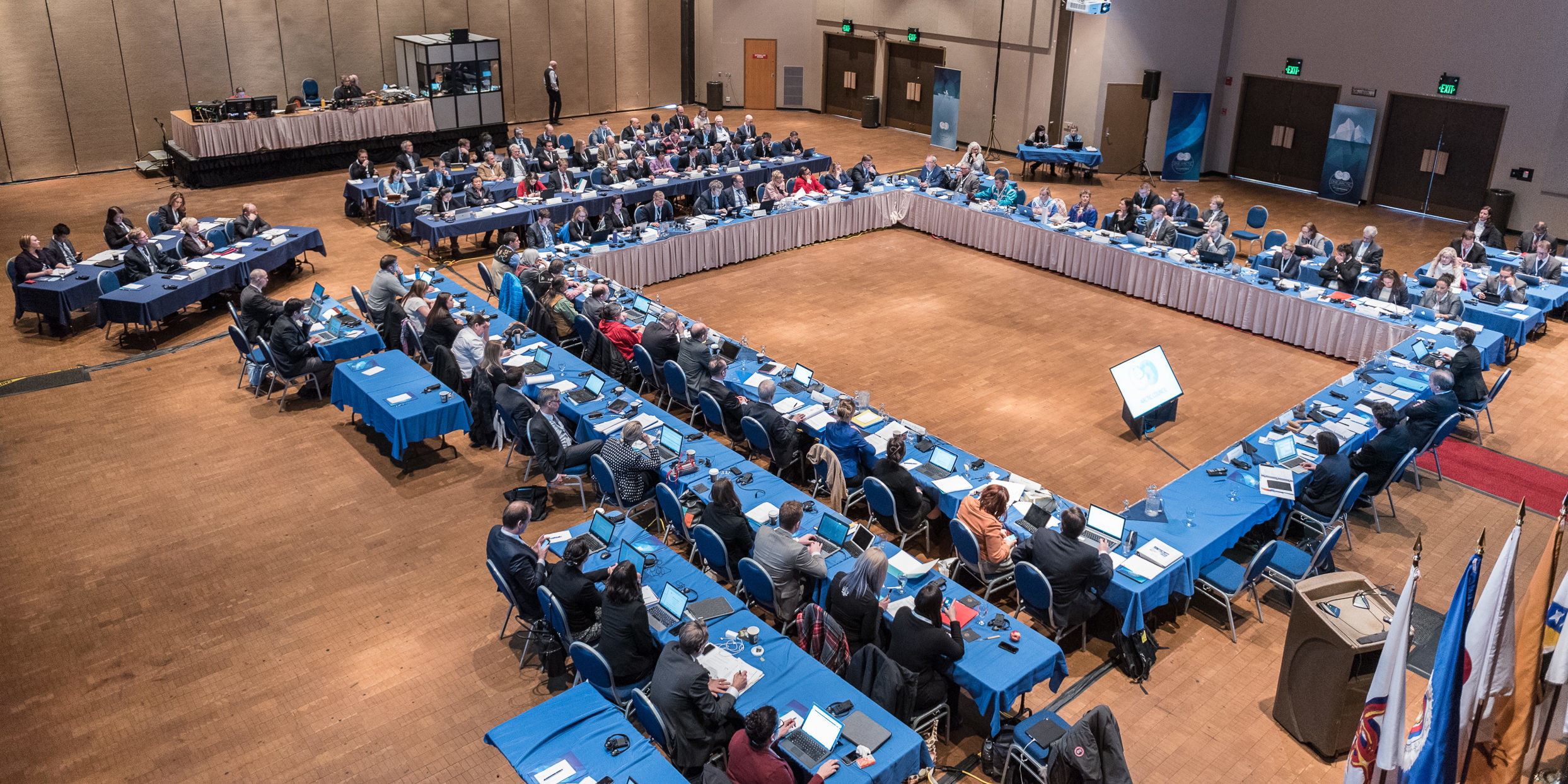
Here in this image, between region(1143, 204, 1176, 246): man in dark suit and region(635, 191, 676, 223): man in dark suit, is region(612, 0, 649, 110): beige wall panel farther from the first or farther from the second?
region(1143, 204, 1176, 246): man in dark suit

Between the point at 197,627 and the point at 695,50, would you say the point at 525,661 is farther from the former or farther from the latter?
the point at 695,50

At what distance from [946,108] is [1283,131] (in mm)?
8345

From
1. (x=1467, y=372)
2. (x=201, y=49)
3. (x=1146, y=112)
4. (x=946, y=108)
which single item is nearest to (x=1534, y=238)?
(x=1467, y=372)

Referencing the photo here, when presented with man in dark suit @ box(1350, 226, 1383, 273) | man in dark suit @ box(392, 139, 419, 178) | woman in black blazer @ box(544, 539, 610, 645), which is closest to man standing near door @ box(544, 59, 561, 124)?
man in dark suit @ box(392, 139, 419, 178)

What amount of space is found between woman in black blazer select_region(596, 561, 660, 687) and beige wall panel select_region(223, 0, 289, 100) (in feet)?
75.6

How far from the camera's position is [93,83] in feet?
76.3

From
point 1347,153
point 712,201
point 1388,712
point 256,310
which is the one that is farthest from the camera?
point 1347,153

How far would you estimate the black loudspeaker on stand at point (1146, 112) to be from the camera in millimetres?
24484

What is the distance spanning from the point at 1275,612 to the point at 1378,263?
29.9ft

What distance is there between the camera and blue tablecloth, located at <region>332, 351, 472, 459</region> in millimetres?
11148

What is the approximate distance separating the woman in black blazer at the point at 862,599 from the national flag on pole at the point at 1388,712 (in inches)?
123

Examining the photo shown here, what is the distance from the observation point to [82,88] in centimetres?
2319

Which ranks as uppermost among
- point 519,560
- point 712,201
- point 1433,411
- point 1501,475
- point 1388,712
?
point 712,201

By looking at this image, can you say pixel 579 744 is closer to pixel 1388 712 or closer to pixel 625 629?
pixel 625 629
